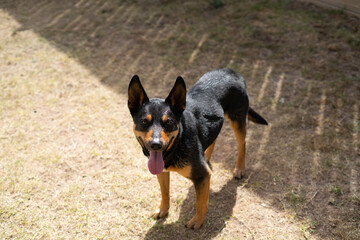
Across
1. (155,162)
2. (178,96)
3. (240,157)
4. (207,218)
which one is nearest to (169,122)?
(178,96)

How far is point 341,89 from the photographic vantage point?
5.84 metres

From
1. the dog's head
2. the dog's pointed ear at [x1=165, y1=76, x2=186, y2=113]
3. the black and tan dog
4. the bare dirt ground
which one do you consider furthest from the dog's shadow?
the dog's pointed ear at [x1=165, y1=76, x2=186, y2=113]

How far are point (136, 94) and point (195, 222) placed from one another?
1721 millimetres

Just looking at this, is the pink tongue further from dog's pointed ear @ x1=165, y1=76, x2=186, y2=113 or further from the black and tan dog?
dog's pointed ear @ x1=165, y1=76, x2=186, y2=113

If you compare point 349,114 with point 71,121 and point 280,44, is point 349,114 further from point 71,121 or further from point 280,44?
point 71,121

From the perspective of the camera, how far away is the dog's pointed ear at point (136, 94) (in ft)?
9.81

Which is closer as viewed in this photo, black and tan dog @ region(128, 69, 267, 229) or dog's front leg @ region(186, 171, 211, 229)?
black and tan dog @ region(128, 69, 267, 229)

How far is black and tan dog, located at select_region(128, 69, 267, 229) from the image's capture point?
2.97 metres

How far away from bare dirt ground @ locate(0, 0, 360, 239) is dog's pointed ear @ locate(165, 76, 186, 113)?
5.21 feet

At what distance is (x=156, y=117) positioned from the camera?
9.72 feet

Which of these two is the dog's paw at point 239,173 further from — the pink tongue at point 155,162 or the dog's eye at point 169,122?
the dog's eye at point 169,122

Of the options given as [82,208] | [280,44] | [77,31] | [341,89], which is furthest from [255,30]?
Answer: [82,208]

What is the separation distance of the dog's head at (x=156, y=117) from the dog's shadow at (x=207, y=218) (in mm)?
1119

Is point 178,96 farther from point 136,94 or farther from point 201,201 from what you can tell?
point 201,201
